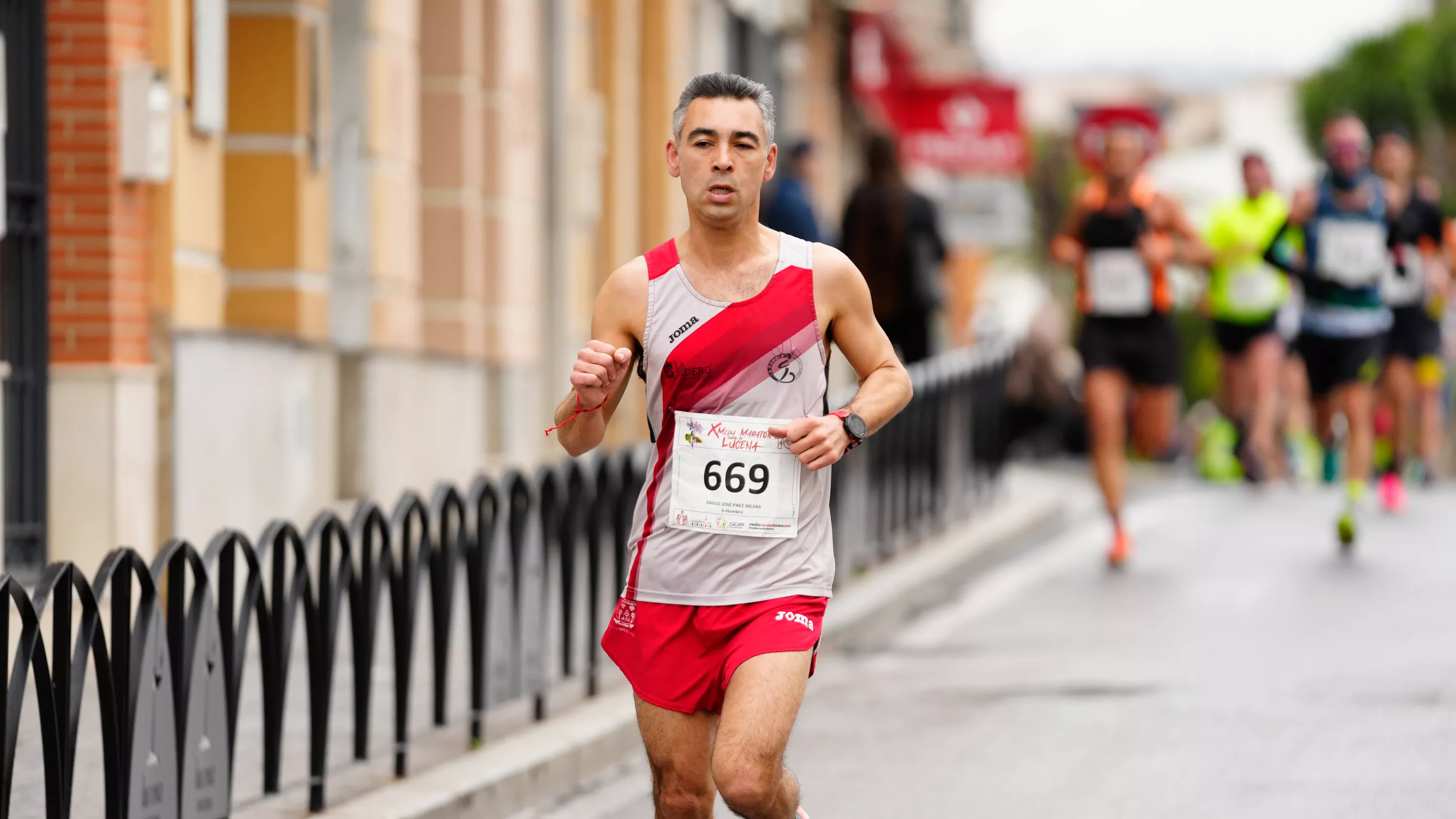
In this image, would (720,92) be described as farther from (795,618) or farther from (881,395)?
(795,618)

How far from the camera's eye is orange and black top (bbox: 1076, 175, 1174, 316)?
13.0 metres

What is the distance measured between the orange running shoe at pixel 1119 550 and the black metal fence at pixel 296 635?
3.88 meters

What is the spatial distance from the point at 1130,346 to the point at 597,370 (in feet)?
27.8

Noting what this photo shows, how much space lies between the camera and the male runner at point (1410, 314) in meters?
14.9

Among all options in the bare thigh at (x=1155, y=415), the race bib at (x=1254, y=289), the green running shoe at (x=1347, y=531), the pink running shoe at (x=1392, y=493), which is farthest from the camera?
the race bib at (x=1254, y=289)

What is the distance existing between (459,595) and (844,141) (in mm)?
21448

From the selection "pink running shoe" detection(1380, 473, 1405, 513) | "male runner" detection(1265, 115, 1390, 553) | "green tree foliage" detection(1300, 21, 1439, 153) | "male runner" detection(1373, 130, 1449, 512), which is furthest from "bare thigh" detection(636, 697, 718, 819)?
"green tree foliage" detection(1300, 21, 1439, 153)

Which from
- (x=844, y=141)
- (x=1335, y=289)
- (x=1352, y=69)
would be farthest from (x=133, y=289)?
(x=1352, y=69)

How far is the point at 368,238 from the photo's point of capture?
1384 cm

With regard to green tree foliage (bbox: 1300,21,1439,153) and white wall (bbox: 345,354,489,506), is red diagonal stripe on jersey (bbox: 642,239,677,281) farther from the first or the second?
green tree foliage (bbox: 1300,21,1439,153)

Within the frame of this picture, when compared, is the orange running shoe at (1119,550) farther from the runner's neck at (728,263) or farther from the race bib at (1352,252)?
the runner's neck at (728,263)

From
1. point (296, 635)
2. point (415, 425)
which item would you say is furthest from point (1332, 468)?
point (296, 635)

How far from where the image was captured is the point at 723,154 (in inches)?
206

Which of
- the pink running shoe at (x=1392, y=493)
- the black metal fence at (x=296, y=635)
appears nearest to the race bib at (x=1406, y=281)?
the pink running shoe at (x=1392, y=493)
